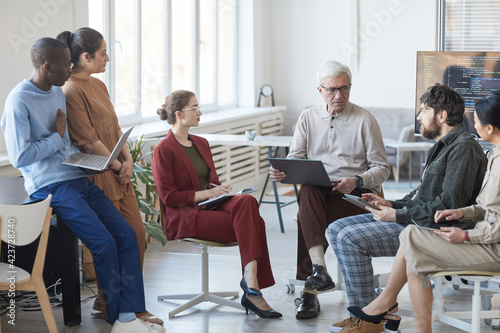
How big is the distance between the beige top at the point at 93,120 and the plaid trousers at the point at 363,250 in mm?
1128

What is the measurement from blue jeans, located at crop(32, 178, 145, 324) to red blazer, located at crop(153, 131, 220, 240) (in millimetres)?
318

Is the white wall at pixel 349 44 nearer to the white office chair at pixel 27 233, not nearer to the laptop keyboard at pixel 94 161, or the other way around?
the laptop keyboard at pixel 94 161

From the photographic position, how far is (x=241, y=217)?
3.40m

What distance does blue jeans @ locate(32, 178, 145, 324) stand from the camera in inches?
120

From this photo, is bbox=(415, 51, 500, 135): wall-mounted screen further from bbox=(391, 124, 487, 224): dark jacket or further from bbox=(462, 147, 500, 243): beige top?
bbox=(462, 147, 500, 243): beige top

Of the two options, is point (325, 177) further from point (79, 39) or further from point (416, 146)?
point (416, 146)

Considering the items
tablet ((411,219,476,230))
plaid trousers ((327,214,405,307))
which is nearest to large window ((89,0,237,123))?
plaid trousers ((327,214,405,307))

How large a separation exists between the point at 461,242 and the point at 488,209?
0.58ft

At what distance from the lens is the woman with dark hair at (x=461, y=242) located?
2719 mm

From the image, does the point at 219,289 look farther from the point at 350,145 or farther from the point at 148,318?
the point at 350,145

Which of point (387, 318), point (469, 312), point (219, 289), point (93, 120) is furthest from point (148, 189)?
point (469, 312)

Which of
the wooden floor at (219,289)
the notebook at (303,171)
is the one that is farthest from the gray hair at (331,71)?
the wooden floor at (219,289)

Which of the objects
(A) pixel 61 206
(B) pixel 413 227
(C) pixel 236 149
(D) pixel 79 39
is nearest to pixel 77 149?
(A) pixel 61 206

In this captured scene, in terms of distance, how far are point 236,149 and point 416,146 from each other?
5.83ft
